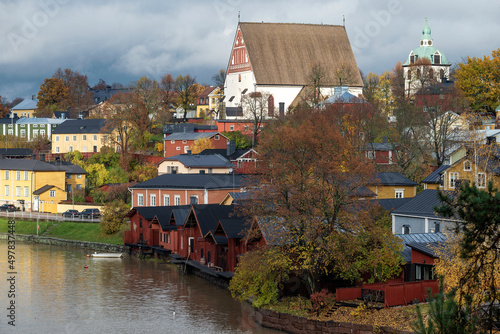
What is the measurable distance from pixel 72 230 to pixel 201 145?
65.5 ft

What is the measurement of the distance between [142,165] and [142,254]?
89.2 feet

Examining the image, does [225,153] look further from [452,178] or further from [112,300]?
[112,300]

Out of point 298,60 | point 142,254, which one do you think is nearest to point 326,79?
point 298,60

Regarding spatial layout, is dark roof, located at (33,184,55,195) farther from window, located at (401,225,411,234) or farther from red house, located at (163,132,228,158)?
window, located at (401,225,411,234)

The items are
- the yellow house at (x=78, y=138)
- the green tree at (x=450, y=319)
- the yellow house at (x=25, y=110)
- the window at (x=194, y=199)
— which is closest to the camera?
the green tree at (x=450, y=319)

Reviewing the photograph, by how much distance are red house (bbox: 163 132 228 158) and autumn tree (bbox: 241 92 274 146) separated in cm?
338

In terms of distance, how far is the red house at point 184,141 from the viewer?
7419 centimetres

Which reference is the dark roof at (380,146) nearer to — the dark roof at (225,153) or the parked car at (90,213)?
the dark roof at (225,153)

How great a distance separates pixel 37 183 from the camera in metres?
63.8

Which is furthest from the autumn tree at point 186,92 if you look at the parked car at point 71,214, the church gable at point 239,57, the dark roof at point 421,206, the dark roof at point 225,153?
the dark roof at point 421,206

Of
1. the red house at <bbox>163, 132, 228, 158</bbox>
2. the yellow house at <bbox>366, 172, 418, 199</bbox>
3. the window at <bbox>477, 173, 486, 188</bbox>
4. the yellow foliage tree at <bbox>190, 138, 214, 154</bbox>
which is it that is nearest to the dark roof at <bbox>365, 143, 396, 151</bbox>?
the yellow house at <bbox>366, 172, 418, 199</bbox>

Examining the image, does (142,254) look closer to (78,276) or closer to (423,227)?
(78,276)

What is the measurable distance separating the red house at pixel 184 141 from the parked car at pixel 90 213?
17.5 meters

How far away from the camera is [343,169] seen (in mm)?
30984
